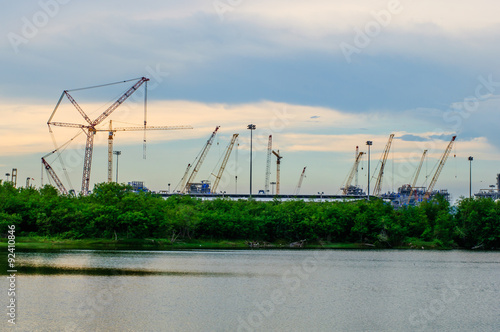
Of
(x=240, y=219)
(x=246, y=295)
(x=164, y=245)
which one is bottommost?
(x=164, y=245)

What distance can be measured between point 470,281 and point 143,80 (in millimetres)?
A: 116419

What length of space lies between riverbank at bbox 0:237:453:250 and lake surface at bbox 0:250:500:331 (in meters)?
17.7

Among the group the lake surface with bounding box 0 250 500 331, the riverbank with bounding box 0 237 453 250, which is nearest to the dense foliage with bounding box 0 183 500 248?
the riverbank with bounding box 0 237 453 250

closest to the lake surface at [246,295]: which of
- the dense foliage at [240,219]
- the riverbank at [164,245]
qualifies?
the riverbank at [164,245]

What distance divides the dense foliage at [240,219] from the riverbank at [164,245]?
1.51 meters

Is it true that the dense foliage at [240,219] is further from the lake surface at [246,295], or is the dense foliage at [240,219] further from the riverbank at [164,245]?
the lake surface at [246,295]

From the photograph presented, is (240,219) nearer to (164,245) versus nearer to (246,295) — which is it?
(164,245)

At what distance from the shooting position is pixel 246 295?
50.8m

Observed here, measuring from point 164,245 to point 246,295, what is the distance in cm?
6056

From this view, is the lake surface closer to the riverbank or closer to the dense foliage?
the riverbank

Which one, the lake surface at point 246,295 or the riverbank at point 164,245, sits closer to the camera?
the lake surface at point 246,295

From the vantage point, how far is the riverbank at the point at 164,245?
322 feet

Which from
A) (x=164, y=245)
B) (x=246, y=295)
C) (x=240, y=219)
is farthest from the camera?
(x=240, y=219)

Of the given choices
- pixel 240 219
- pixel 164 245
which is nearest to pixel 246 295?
pixel 164 245
